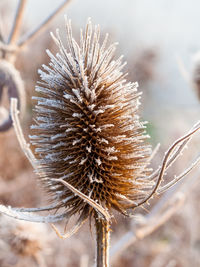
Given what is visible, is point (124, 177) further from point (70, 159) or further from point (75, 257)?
point (75, 257)

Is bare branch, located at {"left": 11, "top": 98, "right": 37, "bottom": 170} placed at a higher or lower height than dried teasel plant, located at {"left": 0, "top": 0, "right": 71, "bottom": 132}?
lower

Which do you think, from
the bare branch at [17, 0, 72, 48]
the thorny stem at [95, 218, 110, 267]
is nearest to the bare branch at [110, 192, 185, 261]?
the thorny stem at [95, 218, 110, 267]

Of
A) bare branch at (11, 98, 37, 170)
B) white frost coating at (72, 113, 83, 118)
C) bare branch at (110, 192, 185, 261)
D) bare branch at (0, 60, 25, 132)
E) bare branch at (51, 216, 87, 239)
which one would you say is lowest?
bare branch at (110, 192, 185, 261)

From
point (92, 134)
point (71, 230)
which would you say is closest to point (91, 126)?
point (92, 134)

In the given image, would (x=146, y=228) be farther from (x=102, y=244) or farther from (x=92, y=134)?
(x=92, y=134)

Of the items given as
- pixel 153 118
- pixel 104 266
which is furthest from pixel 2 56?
pixel 153 118

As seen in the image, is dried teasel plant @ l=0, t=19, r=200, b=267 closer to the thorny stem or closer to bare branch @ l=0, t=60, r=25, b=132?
the thorny stem
